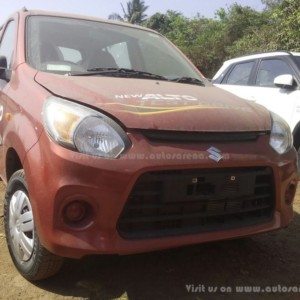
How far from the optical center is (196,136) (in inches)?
103

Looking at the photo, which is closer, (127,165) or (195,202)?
(127,165)

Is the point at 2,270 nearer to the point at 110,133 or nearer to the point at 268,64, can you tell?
the point at 110,133

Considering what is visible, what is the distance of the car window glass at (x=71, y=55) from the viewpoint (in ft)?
11.4

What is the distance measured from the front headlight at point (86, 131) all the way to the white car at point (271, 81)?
139 inches

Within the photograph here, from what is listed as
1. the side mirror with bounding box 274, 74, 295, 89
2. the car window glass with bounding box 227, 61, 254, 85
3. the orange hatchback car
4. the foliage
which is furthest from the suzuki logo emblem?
the foliage

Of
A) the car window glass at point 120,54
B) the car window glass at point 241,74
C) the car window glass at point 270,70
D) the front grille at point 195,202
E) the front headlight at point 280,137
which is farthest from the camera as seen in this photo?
the car window glass at point 241,74

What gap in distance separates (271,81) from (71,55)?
11.7ft

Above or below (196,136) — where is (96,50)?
above

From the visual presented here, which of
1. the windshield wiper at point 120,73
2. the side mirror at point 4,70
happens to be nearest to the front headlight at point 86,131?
the windshield wiper at point 120,73

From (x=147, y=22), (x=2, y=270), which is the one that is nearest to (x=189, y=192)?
(x=2, y=270)

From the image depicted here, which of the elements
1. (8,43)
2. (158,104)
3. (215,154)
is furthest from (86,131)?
(8,43)

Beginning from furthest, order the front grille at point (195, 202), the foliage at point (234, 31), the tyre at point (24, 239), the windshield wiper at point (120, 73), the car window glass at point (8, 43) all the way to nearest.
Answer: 1. the foliage at point (234, 31)
2. the car window glass at point (8, 43)
3. the windshield wiper at point (120, 73)
4. the tyre at point (24, 239)
5. the front grille at point (195, 202)

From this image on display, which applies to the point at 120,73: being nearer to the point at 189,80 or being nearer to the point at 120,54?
the point at 120,54

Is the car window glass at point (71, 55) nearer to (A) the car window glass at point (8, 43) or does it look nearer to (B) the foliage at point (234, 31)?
(A) the car window glass at point (8, 43)
